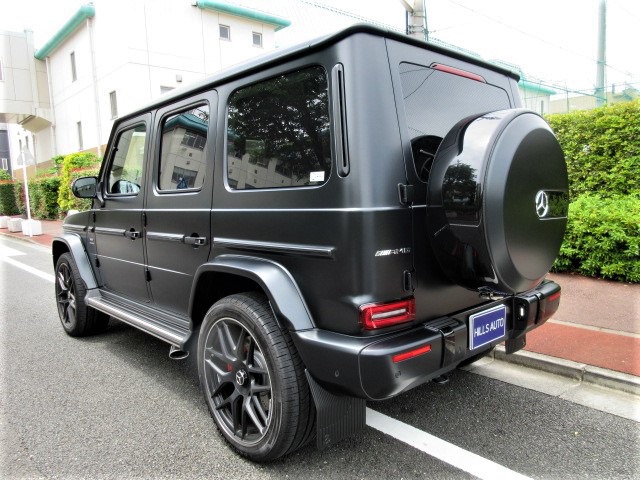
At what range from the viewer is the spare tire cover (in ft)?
6.55

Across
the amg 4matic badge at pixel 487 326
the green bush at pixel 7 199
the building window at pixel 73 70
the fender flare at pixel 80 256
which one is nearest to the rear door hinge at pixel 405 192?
the amg 4matic badge at pixel 487 326

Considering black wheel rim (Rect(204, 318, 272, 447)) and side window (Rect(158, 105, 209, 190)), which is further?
side window (Rect(158, 105, 209, 190))

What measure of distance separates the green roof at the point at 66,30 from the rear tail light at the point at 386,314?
72.1 feet

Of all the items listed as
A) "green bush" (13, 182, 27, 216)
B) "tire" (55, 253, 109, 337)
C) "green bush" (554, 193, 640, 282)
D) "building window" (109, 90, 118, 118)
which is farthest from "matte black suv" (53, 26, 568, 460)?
"green bush" (13, 182, 27, 216)

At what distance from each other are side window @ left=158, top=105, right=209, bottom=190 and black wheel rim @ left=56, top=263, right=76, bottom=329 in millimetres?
1966

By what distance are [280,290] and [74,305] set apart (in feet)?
10.4

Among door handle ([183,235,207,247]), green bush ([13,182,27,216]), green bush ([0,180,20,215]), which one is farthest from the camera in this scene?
green bush ([0,180,20,215])

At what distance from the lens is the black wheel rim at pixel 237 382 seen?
8.00 ft

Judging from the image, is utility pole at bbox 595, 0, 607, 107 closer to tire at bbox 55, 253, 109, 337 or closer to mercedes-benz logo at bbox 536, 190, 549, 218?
mercedes-benz logo at bbox 536, 190, 549, 218

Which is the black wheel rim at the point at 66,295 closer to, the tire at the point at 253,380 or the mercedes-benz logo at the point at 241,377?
the tire at the point at 253,380

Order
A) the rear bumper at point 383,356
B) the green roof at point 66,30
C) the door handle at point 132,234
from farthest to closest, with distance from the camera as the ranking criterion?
the green roof at point 66,30
the door handle at point 132,234
the rear bumper at point 383,356

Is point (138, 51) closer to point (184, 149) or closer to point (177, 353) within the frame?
point (184, 149)

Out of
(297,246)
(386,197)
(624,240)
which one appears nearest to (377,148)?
(386,197)

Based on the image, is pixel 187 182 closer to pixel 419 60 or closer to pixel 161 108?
pixel 161 108
